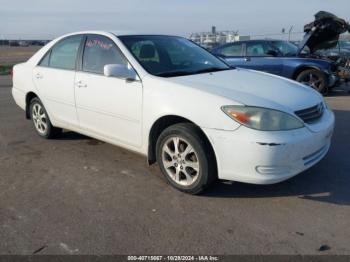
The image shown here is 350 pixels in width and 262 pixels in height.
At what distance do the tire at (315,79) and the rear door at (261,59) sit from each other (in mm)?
602

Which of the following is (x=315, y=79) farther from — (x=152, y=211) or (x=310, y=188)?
(x=152, y=211)

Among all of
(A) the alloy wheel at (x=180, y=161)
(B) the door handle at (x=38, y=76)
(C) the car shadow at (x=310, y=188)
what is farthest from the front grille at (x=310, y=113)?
(B) the door handle at (x=38, y=76)

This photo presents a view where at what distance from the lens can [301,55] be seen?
10.2 meters

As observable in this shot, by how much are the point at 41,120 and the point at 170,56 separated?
239cm

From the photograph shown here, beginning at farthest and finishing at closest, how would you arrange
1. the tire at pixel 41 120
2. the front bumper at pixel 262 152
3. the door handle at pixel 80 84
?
the tire at pixel 41 120 < the door handle at pixel 80 84 < the front bumper at pixel 262 152

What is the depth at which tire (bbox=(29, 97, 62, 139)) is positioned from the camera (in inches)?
226

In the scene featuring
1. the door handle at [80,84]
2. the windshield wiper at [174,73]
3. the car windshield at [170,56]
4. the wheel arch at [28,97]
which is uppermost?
the car windshield at [170,56]

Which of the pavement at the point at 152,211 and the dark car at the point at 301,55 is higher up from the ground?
the dark car at the point at 301,55

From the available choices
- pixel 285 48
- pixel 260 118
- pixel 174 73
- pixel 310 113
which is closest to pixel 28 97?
pixel 174 73

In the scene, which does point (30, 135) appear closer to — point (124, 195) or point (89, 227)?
point (124, 195)

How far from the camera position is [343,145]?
534cm

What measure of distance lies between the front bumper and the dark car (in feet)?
21.4

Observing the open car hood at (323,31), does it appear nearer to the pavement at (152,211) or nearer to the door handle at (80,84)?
the pavement at (152,211)

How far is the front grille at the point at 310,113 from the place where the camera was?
3.63 meters
